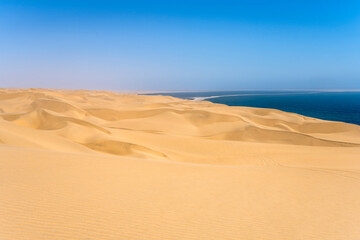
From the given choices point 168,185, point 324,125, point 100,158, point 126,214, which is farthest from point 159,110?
point 126,214

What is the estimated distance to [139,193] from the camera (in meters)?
4.76

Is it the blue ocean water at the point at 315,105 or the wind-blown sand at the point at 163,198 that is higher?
the blue ocean water at the point at 315,105

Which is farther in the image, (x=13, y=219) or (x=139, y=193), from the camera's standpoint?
(x=139, y=193)

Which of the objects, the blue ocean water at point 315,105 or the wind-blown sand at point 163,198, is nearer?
the wind-blown sand at point 163,198

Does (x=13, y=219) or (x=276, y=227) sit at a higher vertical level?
(x=13, y=219)

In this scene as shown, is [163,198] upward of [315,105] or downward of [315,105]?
downward

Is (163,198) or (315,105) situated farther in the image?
(315,105)

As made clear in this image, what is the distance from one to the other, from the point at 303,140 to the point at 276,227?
44.1 feet

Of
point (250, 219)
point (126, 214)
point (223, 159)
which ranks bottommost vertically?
point (223, 159)

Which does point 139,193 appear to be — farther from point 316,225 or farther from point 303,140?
point 303,140

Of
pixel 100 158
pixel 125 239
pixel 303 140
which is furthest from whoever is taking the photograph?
pixel 303 140

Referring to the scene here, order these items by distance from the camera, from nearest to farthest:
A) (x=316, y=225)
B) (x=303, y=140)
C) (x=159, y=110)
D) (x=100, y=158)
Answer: (x=316, y=225) < (x=100, y=158) < (x=303, y=140) < (x=159, y=110)

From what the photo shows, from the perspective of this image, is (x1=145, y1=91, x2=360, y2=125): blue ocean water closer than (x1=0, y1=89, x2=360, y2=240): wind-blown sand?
No

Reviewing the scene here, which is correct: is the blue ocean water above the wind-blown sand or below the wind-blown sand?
above
